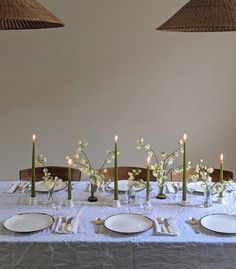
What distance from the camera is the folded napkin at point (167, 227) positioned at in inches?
66.7

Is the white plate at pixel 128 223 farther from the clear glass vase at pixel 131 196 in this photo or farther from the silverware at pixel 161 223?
the clear glass vase at pixel 131 196

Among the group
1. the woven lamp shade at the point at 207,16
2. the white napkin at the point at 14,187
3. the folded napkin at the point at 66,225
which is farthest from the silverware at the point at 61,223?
the woven lamp shade at the point at 207,16

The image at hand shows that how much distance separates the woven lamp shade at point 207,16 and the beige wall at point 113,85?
148 centimetres

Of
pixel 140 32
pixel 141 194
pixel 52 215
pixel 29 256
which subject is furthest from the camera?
pixel 140 32

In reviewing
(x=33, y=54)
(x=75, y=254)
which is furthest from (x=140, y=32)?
(x=75, y=254)

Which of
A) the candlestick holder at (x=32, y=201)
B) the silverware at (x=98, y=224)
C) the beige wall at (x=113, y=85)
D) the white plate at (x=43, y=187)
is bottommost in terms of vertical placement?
→ the silverware at (x=98, y=224)

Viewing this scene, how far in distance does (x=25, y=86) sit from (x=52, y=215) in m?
1.53

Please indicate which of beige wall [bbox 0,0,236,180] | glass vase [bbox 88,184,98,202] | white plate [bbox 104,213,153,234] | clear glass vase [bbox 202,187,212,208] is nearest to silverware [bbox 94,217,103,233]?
white plate [bbox 104,213,153,234]

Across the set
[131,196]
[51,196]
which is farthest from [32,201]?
[131,196]

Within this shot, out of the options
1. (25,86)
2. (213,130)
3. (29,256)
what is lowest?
(29,256)

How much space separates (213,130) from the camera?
129 inches

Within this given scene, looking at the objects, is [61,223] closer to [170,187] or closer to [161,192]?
[161,192]

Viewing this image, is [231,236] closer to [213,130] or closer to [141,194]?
[141,194]

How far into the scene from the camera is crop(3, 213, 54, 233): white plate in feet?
5.68
